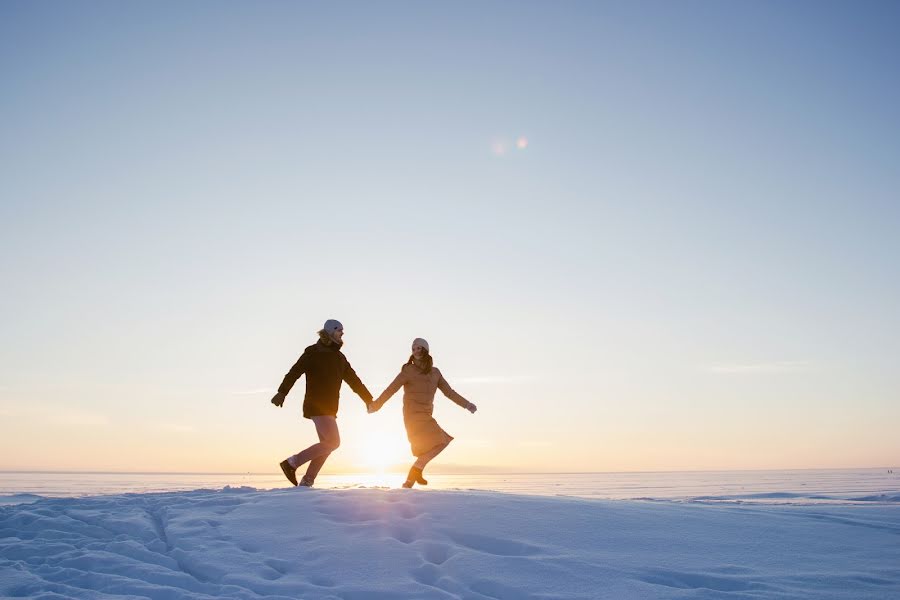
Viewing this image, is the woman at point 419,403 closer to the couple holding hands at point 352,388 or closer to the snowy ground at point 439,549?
the couple holding hands at point 352,388

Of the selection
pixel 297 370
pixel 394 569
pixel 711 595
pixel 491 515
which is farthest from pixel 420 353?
pixel 711 595

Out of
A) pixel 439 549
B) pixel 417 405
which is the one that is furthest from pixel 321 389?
pixel 439 549

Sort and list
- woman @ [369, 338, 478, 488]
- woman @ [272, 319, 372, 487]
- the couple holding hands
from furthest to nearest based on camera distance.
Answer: woman @ [369, 338, 478, 488], the couple holding hands, woman @ [272, 319, 372, 487]

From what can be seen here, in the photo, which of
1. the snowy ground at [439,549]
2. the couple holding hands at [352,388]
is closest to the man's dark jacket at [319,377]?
the couple holding hands at [352,388]

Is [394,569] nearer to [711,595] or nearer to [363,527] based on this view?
[363,527]

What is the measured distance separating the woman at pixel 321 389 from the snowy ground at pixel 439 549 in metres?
2.24

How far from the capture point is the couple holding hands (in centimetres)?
1009

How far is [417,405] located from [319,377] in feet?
5.45

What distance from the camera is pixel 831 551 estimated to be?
5805mm

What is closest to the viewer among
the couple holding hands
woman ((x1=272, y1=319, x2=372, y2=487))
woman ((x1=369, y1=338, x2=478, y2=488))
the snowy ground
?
the snowy ground

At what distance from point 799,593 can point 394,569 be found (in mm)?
2978

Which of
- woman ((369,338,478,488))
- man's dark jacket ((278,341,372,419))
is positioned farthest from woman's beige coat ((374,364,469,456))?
man's dark jacket ((278,341,372,419))

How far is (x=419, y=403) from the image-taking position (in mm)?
10641

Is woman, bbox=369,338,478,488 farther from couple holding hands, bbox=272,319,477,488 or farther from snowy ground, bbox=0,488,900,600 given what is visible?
snowy ground, bbox=0,488,900,600
